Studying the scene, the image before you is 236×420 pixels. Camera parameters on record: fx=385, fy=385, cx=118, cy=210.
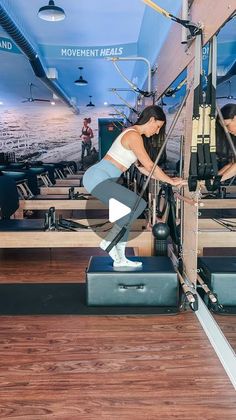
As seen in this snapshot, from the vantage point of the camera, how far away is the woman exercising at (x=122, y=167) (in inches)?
103

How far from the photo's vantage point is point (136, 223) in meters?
4.09

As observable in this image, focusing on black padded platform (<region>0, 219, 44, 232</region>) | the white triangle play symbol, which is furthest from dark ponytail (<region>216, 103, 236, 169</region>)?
black padded platform (<region>0, 219, 44, 232</region>)

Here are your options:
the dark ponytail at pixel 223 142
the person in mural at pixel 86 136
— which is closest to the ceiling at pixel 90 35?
the dark ponytail at pixel 223 142

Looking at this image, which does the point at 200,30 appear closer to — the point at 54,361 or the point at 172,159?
the point at 172,159

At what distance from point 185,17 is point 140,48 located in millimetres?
4404

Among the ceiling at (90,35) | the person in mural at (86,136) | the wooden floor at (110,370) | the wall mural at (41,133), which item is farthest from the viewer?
the person in mural at (86,136)

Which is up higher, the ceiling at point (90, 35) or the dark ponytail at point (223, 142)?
the ceiling at point (90, 35)

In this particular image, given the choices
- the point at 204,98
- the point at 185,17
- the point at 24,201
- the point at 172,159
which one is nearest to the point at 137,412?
the point at 204,98

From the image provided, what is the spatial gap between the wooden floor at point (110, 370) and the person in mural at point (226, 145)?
0.98 m

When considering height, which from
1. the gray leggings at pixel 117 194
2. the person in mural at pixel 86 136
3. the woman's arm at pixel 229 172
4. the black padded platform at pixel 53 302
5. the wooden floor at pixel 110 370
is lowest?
the wooden floor at pixel 110 370

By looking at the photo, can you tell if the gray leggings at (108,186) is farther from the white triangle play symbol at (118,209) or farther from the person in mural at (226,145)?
the person in mural at (226,145)

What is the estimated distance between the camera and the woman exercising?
8.55 feet

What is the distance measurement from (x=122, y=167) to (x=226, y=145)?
86 cm

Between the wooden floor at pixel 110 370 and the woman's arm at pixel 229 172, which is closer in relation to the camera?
the wooden floor at pixel 110 370
